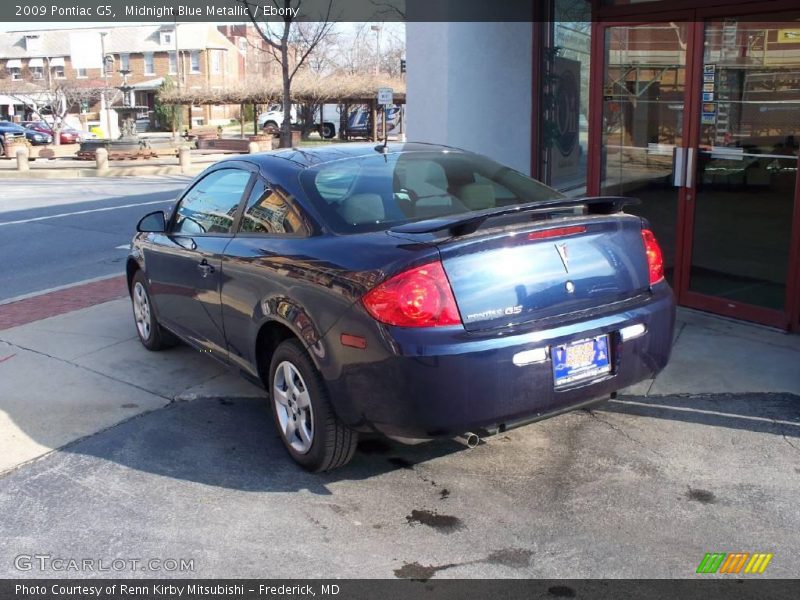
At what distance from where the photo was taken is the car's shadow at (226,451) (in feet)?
14.4

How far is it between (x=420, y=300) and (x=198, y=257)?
213 cm

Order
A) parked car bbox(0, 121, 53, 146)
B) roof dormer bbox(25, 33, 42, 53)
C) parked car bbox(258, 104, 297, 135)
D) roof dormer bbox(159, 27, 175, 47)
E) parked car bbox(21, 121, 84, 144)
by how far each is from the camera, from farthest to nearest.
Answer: roof dormer bbox(25, 33, 42, 53), roof dormer bbox(159, 27, 175, 47), parked car bbox(258, 104, 297, 135), parked car bbox(21, 121, 84, 144), parked car bbox(0, 121, 53, 146)

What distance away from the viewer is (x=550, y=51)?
884 centimetres

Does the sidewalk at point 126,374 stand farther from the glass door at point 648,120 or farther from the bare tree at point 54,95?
the bare tree at point 54,95

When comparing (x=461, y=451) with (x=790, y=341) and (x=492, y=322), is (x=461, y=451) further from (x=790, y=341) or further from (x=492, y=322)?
(x=790, y=341)

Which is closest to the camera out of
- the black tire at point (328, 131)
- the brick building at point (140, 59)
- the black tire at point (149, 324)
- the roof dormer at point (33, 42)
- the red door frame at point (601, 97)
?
the black tire at point (149, 324)

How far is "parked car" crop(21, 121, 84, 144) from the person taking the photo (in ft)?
143

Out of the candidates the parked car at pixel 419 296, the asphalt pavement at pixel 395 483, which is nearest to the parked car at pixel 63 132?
the asphalt pavement at pixel 395 483

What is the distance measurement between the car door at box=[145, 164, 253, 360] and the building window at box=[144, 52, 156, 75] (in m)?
65.8

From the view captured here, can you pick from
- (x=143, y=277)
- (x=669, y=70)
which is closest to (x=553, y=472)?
(x=143, y=277)

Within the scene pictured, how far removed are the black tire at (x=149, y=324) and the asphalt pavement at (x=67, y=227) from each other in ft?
10.2

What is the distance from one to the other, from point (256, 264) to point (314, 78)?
136 feet

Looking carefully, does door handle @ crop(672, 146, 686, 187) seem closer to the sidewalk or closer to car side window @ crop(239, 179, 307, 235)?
the sidewalk

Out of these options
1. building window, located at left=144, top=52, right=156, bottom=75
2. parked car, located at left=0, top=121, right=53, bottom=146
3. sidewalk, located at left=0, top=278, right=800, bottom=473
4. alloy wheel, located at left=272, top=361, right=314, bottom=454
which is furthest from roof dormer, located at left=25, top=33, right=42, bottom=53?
alloy wheel, located at left=272, top=361, right=314, bottom=454
